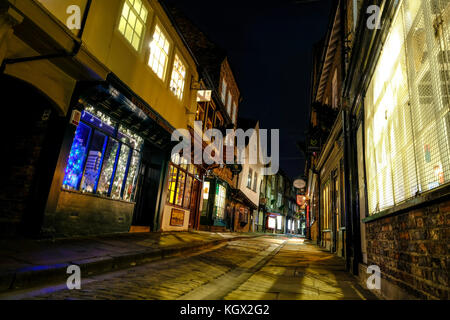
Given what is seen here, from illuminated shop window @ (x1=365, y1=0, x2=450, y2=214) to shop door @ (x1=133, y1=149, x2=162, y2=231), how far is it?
8.29 metres

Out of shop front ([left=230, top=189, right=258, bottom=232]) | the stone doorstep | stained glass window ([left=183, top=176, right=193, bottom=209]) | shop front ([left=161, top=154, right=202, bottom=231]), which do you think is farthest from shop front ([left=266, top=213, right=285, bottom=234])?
the stone doorstep

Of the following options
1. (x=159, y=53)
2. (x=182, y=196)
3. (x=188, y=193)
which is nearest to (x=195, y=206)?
(x=188, y=193)

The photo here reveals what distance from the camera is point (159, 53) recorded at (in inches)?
397

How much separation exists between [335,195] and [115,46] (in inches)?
347

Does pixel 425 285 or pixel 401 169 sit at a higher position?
pixel 401 169

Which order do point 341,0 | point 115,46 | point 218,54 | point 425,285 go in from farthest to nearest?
1. point 218,54
2. point 341,0
3. point 115,46
4. point 425,285

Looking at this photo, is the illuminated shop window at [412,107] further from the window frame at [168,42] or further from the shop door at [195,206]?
the shop door at [195,206]

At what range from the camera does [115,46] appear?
7613 millimetres

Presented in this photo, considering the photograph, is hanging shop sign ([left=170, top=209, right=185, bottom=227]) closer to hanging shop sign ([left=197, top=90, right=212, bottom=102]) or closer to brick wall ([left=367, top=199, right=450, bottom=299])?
hanging shop sign ([left=197, top=90, right=212, bottom=102])

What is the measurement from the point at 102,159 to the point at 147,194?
137 inches
